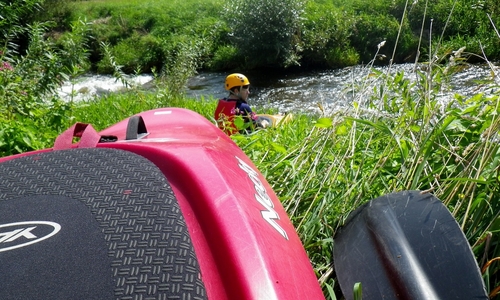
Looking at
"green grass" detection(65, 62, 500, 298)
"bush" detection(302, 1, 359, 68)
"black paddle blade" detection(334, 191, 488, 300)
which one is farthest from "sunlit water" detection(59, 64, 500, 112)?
"black paddle blade" detection(334, 191, 488, 300)

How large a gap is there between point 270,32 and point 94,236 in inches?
525

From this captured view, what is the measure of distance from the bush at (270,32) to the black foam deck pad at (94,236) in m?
12.7

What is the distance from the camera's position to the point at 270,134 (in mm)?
3988

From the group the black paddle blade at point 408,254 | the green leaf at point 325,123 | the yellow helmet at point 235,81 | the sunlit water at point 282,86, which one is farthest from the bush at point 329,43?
the black paddle blade at point 408,254

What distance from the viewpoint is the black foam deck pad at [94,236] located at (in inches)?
36.5

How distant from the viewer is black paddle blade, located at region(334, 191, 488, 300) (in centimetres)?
149

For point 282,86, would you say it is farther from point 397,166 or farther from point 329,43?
point 397,166

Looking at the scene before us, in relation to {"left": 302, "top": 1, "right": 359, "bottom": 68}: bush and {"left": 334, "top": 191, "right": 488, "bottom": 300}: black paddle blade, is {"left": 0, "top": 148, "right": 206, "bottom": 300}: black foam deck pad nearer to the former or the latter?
{"left": 334, "top": 191, "right": 488, "bottom": 300}: black paddle blade

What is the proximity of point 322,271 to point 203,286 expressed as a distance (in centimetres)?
115

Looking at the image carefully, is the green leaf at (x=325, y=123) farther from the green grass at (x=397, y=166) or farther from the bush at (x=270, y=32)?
the bush at (x=270, y=32)

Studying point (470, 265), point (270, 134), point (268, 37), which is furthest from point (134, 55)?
point (470, 265)

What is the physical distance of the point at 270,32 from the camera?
45.8ft

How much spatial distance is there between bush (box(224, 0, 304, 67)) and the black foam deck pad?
1271cm

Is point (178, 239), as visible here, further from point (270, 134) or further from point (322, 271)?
point (270, 134)
